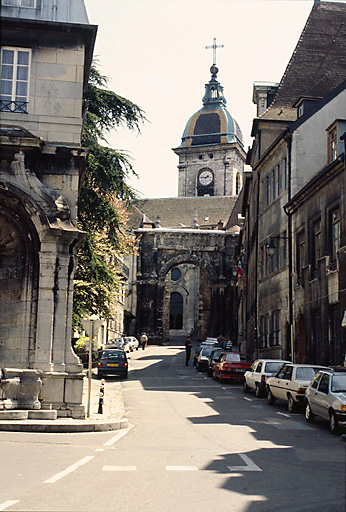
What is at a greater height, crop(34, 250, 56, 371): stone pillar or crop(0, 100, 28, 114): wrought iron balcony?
crop(0, 100, 28, 114): wrought iron balcony

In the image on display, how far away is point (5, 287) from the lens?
696 inches

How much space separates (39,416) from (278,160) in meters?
22.4

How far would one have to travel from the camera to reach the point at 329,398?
14.8m

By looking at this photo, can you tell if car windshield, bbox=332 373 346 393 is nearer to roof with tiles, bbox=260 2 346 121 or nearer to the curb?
the curb

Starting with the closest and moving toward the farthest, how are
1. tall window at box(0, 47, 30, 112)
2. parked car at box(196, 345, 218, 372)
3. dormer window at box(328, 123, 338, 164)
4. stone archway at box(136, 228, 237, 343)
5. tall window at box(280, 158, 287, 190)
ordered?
tall window at box(0, 47, 30, 112) → dormer window at box(328, 123, 338, 164) → tall window at box(280, 158, 287, 190) → parked car at box(196, 345, 218, 372) → stone archway at box(136, 228, 237, 343)

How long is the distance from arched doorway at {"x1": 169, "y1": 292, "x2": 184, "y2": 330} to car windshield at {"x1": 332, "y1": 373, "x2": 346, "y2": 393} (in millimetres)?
81841

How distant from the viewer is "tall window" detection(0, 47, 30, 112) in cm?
1828

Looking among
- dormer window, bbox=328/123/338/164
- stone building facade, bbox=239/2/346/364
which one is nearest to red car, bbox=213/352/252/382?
stone building facade, bbox=239/2/346/364

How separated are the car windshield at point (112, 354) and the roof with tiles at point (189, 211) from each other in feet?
203

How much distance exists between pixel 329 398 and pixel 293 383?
4085 mm

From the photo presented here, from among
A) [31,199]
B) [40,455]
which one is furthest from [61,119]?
[40,455]

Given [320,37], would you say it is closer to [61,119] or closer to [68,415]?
[61,119]

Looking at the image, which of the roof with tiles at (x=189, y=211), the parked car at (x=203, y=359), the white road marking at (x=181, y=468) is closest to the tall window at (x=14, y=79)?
the white road marking at (x=181, y=468)

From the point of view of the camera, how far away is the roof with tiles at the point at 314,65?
37125 mm
